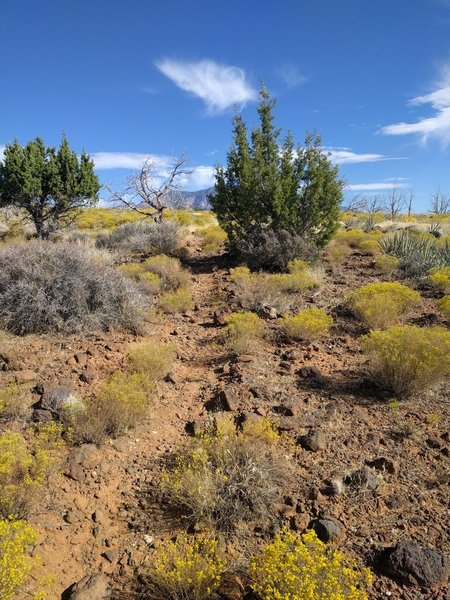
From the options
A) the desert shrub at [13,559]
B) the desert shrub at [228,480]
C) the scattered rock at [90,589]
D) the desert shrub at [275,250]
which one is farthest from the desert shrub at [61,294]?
the desert shrub at [275,250]

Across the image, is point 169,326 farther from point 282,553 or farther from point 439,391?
point 282,553

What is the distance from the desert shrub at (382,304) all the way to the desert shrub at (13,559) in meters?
5.87

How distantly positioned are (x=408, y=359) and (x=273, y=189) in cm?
825

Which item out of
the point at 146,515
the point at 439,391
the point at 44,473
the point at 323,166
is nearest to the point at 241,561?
the point at 146,515

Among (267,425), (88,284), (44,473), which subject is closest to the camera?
(44,473)

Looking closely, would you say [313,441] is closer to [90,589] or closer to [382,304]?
[90,589]

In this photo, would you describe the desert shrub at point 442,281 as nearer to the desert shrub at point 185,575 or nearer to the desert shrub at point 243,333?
the desert shrub at point 243,333

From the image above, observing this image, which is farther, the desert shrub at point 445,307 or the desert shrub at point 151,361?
the desert shrub at point 445,307

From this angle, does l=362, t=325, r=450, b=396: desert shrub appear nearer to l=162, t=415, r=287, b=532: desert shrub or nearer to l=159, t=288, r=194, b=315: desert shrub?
l=162, t=415, r=287, b=532: desert shrub

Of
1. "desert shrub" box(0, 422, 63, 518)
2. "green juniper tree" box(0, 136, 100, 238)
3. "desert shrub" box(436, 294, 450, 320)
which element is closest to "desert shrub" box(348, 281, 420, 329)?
"desert shrub" box(436, 294, 450, 320)

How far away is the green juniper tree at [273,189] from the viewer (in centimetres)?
1204

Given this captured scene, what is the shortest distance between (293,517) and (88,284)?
17.8ft

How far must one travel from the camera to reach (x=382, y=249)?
562 inches

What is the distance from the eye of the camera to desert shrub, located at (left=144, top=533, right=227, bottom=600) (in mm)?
2533
